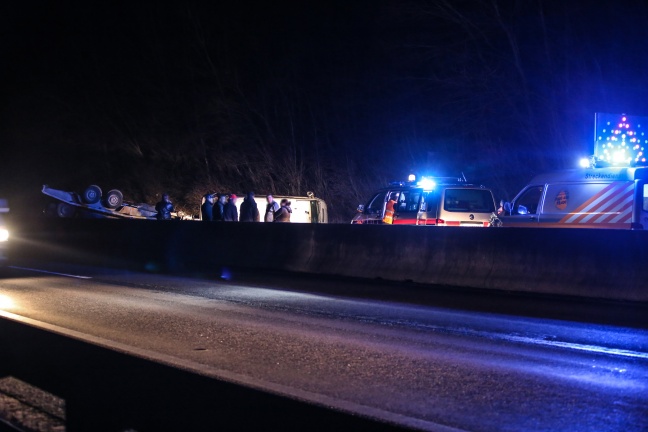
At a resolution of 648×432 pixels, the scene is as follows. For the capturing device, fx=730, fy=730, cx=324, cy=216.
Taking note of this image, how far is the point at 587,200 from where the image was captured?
1498 centimetres

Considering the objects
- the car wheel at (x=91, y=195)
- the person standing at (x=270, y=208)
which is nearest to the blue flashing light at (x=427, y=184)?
the person standing at (x=270, y=208)

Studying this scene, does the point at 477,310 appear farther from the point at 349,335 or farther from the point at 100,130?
the point at 100,130

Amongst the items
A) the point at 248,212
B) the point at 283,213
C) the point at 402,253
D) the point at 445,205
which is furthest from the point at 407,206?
the point at 248,212

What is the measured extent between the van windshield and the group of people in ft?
18.0

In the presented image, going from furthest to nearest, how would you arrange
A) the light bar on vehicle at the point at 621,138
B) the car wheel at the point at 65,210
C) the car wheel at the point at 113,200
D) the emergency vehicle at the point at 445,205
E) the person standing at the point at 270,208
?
the car wheel at the point at 65,210, the car wheel at the point at 113,200, the person standing at the point at 270,208, the light bar on vehicle at the point at 621,138, the emergency vehicle at the point at 445,205

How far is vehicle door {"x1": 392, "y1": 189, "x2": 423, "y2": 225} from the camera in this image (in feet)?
59.7

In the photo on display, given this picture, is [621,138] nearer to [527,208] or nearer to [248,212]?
[527,208]

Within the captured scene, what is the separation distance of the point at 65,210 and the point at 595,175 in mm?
28032

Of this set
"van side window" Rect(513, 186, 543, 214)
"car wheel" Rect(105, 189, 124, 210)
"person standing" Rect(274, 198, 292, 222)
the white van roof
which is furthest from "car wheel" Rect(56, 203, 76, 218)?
the white van roof

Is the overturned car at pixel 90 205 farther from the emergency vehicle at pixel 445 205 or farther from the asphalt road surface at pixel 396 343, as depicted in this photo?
the asphalt road surface at pixel 396 343

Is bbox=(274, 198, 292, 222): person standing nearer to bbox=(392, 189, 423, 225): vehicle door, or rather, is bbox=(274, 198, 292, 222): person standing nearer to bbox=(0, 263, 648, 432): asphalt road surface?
bbox=(392, 189, 423, 225): vehicle door

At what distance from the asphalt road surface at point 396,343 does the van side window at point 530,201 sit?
11.0ft

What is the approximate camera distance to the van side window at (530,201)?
51.9 ft

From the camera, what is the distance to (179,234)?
68.7ft
